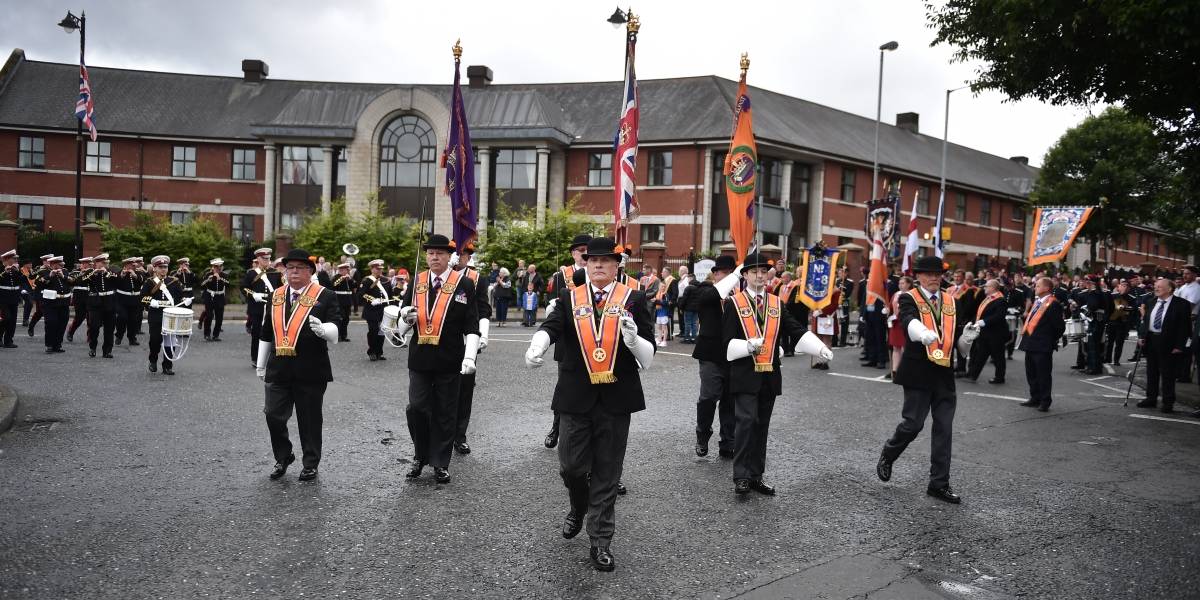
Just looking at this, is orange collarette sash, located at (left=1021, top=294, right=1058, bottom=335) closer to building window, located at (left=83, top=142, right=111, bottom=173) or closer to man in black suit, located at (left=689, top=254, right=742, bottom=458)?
man in black suit, located at (left=689, top=254, right=742, bottom=458)

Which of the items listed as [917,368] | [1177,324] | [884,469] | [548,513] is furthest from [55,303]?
[1177,324]

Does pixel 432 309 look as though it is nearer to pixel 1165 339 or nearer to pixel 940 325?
pixel 940 325

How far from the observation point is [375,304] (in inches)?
617

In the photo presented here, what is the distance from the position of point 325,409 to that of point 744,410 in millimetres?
5426

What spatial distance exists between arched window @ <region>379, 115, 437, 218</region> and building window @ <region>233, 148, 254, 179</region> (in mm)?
7108

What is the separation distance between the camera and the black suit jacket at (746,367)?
22.3 ft

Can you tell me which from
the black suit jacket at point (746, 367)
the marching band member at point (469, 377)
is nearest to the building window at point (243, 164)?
the marching band member at point (469, 377)

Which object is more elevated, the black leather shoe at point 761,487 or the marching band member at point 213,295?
the marching band member at point 213,295

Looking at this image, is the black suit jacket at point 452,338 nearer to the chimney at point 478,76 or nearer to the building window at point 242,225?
the chimney at point 478,76

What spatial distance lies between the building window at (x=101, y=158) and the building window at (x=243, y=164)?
5.84 m

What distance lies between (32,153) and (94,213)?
152 inches

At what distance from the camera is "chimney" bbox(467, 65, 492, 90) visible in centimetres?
4241

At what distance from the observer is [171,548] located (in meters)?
5.14

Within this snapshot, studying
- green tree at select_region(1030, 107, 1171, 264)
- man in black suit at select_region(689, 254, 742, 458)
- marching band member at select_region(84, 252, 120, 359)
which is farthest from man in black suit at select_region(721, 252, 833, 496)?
green tree at select_region(1030, 107, 1171, 264)
